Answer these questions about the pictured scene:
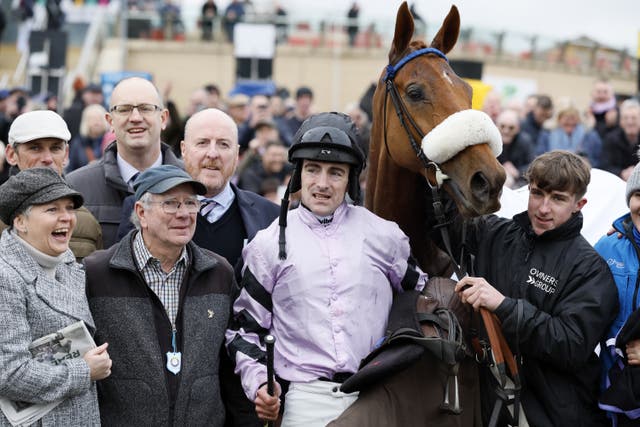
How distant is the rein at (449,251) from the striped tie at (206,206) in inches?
38.9

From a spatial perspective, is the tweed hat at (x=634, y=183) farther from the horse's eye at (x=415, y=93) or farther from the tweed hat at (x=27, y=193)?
the tweed hat at (x=27, y=193)

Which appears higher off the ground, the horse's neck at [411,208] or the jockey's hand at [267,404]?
the horse's neck at [411,208]

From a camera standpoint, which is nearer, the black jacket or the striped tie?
the black jacket

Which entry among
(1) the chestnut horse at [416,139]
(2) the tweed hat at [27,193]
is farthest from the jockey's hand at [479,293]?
(2) the tweed hat at [27,193]

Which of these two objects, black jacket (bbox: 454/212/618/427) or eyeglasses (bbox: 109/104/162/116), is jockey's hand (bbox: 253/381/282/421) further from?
eyeglasses (bbox: 109/104/162/116)

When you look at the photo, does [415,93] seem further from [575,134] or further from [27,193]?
[575,134]

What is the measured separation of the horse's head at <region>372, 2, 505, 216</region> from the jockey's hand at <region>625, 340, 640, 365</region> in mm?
823

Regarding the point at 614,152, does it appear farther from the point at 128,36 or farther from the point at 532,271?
the point at 128,36

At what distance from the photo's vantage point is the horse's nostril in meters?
4.06

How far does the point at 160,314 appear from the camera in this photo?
13.1 feet

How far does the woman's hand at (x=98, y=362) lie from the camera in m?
3.66

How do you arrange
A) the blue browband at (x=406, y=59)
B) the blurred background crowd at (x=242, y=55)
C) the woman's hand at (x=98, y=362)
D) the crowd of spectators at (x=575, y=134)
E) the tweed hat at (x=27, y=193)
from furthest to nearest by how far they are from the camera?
the blurred background crowd at (x=242, y=55), the crowd of spectators at (x=575, y=134), the blue browband at (x=406, y=59), the tweed hat at (x=27, y=193), the woman's hand at (x=98, y=362)

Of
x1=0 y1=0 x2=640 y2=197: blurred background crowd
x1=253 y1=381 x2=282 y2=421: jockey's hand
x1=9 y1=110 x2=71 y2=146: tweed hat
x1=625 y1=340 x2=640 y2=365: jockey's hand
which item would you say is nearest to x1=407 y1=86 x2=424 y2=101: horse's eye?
x1=625 y1=340 x2=640 y2=365: jockey's hand

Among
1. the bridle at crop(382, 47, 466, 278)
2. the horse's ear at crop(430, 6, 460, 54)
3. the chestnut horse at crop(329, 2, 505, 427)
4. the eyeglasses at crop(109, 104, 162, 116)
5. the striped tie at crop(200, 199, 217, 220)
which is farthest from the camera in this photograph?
the eyeglasses at crop(109, 104, 162, 116)
